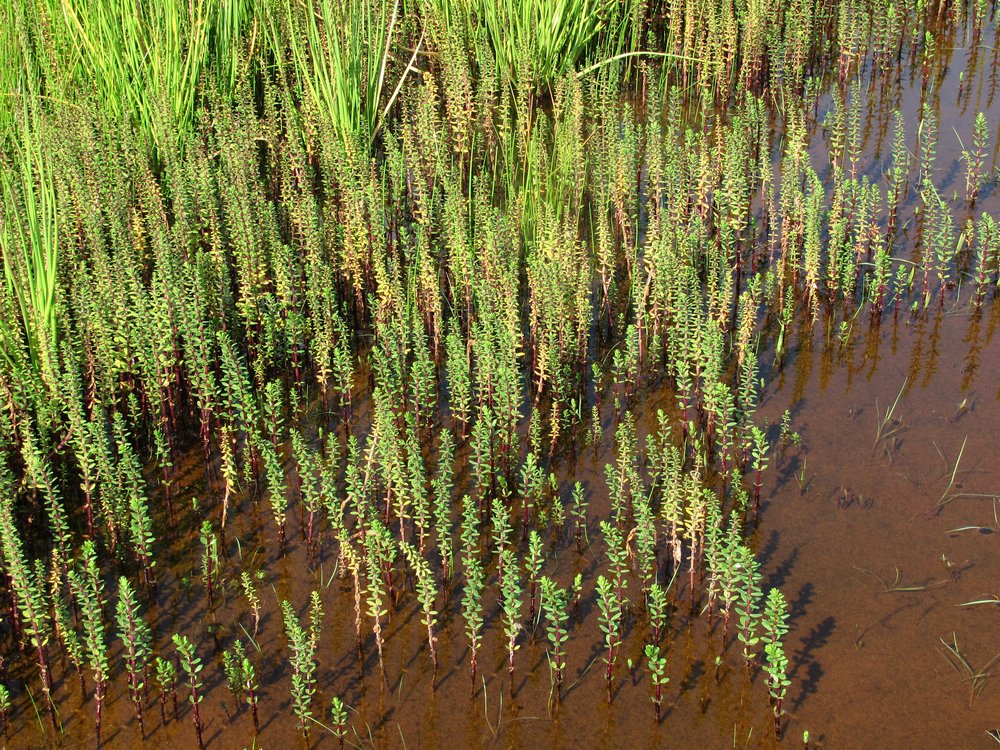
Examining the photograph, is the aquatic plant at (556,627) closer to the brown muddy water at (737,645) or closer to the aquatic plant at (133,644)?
the brown muddy water at (737,645)

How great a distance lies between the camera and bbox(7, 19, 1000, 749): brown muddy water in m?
3.85

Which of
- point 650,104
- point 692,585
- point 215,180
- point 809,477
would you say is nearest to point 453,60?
point 650,104

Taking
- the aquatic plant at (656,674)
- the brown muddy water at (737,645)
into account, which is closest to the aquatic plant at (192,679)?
the brown muddy water at (737,645)

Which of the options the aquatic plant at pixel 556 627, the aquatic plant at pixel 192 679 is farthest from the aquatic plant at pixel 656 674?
the aquatic plant at pixel 192 679

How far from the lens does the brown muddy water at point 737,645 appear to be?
3.85 m

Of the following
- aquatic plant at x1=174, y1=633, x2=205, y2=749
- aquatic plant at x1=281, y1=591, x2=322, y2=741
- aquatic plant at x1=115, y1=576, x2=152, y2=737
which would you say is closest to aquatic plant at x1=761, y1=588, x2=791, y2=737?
aquatic plant at x1=281, y1=591, x2=322, y2=741

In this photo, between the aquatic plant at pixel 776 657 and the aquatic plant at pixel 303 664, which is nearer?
the aquatic plant at pixel 776 657

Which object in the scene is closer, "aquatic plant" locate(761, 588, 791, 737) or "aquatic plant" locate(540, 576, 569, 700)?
"aquatic plant" locate(761, 588, 791, 737)

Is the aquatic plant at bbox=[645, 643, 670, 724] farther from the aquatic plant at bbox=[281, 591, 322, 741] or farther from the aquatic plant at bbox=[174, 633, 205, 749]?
the aquatic plant at bbox=[174, 633, 205, 749]

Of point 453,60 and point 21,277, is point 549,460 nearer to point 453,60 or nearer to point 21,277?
point 21,277

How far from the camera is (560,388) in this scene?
5.17m

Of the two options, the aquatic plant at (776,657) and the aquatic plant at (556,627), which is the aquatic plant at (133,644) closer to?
the aquatic plant at (556,627)

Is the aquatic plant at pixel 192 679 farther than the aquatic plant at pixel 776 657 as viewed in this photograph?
Yes

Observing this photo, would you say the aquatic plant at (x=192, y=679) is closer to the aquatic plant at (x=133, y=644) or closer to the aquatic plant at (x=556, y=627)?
the aquatic plant at (x=133, y=644)
